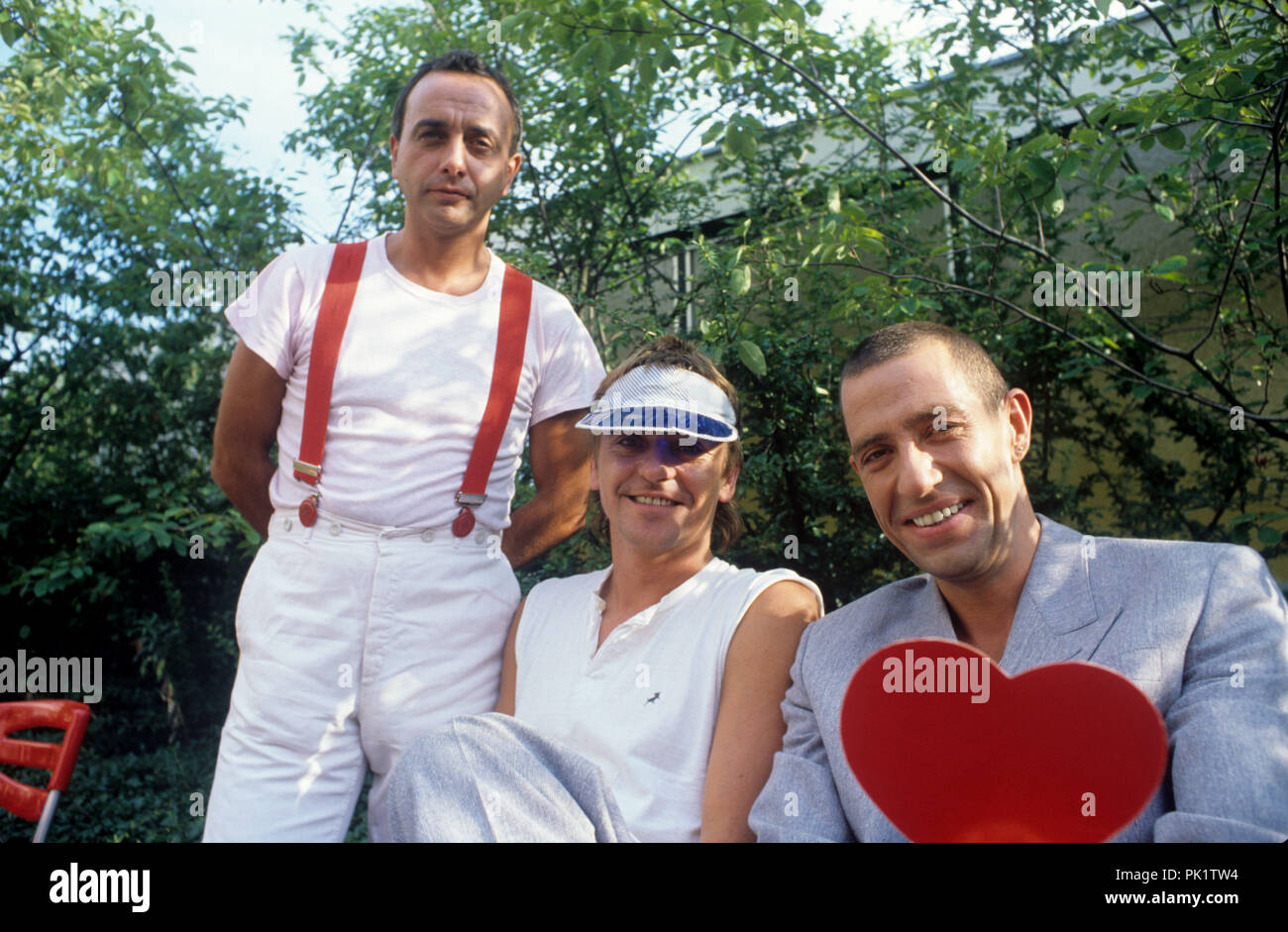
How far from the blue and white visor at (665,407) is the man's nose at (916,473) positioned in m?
0.49

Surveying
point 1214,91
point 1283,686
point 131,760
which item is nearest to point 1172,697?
point 1283,686

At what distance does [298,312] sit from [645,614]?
0.94 meters

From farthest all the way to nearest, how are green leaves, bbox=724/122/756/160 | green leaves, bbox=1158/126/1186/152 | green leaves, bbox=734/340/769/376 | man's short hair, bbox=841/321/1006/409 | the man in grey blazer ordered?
green leaves, bbox=724/122/756/160
green leaves, bbox=734/340/769/376
green leaves, bbox=1158/126/1186/152
man's short hair, bbox=841/321/1006/409
the man in grey blazer

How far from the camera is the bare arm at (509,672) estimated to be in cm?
212

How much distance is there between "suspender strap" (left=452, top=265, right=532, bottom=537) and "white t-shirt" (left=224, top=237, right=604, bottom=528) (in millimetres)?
19

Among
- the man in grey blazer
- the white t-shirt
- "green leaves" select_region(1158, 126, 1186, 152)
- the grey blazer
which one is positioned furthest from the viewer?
"green leaves" select_region(1158, 126, 1186, 152)

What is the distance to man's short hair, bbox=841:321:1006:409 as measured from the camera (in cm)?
175

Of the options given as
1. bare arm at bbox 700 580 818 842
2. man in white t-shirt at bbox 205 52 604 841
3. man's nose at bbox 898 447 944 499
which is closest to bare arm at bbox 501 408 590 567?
man in white t-shirt at bbox 205 52 604 841

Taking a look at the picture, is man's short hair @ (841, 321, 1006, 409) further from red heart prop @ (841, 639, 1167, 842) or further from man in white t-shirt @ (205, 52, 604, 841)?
man in white t-shirt @ (205, 52, 604, 841)

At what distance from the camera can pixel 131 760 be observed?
568 centimetres

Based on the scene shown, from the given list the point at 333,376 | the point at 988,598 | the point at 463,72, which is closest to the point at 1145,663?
the point at 988,598

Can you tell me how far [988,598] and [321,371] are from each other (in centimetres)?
135

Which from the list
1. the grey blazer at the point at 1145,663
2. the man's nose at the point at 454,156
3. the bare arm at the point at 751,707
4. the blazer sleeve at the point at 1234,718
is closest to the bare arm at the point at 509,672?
the bare arm at the point at 751,707

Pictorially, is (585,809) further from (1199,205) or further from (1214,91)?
(1199,205)
